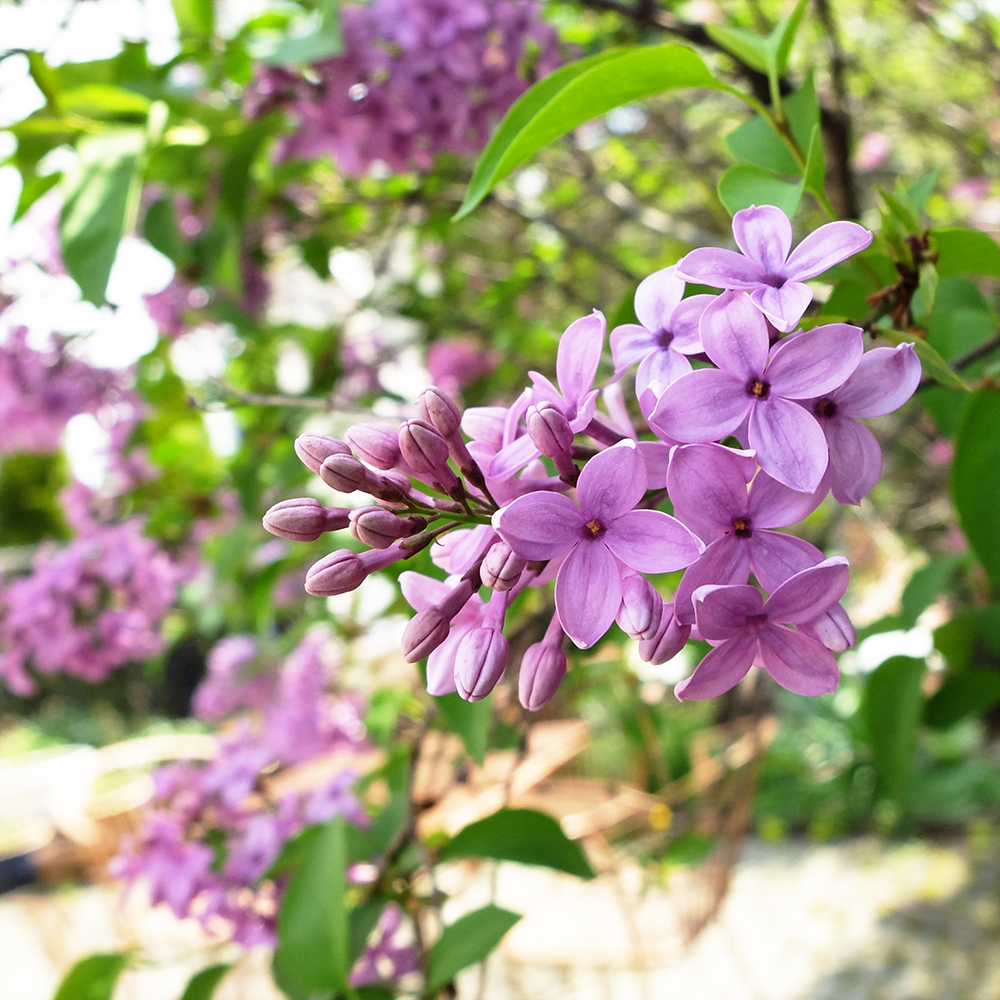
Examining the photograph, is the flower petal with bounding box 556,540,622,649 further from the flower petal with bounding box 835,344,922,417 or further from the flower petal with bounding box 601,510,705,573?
the flower petal with bounding box 835,344,922,417

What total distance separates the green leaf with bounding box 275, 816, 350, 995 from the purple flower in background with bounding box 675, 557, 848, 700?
1.34 feet

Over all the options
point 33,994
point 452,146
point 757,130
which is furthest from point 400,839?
point 33,994

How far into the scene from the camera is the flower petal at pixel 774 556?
0.31 m

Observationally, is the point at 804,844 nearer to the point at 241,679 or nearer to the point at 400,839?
the point at 241,679

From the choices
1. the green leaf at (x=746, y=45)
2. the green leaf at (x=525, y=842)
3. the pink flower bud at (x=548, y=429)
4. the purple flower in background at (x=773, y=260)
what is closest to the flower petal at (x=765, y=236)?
the purple flower in background at (x=773, y=260)

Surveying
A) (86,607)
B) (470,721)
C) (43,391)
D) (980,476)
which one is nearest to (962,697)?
(980,476)

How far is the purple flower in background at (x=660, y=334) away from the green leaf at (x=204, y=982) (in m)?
0.66

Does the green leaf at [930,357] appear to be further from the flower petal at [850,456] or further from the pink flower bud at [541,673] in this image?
the pink flower bud at [541,673]

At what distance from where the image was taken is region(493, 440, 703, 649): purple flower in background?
30cm

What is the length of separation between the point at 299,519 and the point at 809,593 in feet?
0.65

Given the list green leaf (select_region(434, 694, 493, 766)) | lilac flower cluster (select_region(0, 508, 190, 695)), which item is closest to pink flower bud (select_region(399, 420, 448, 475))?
green leaf (select_region(434, 694, 493, 766))

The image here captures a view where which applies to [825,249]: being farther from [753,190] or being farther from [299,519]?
[299,519]

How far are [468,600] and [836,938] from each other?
3212 millimetres

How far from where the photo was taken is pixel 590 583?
0.31 metres
